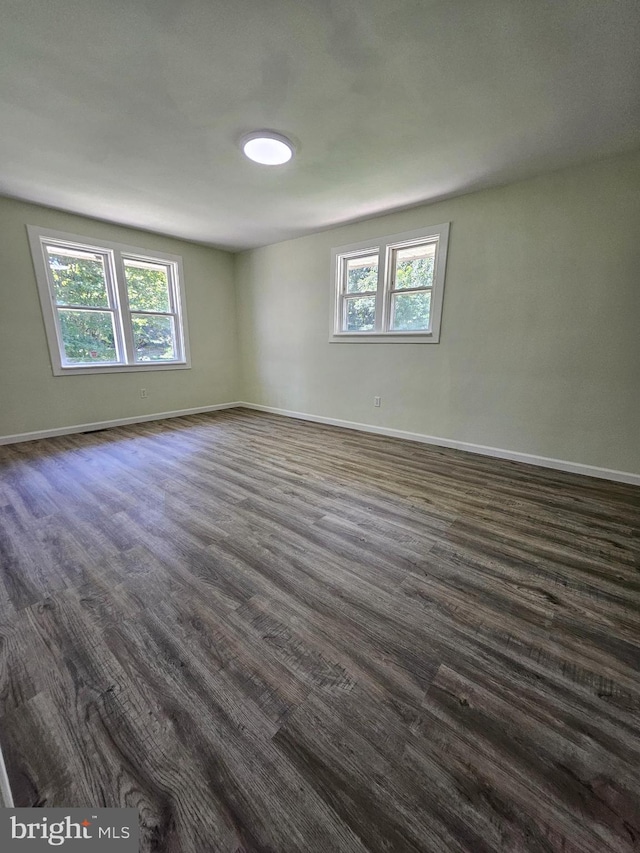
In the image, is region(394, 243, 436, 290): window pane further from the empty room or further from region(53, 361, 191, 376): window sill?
region(53, 361, 191, 376): window sill

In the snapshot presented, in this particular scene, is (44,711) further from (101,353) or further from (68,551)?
(101,353)

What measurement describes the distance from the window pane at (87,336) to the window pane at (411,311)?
12.4 feet

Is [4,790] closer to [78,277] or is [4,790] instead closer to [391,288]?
[391,288]

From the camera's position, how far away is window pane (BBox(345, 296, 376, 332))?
4.17m

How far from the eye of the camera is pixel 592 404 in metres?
2.88

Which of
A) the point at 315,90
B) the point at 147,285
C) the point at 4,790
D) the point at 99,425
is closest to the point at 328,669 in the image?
the point at 4,790

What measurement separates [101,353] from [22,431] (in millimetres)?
1309

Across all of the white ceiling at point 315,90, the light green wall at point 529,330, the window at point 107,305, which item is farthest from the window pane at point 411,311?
the window at point 107,305

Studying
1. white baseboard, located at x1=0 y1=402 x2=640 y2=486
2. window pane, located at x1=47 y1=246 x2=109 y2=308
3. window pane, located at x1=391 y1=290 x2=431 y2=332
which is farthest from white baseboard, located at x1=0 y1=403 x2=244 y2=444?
window pane, located at x1=391 y1=290 x2=431 y2=332

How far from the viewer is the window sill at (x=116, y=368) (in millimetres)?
4008

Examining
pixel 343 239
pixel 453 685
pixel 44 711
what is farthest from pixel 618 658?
pixel 343 239

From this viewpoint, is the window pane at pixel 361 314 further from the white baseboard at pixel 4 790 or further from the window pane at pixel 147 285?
the white baseboard at pixel 4 790

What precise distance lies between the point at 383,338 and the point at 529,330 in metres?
1.56

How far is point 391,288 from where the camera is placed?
3.96 meters
